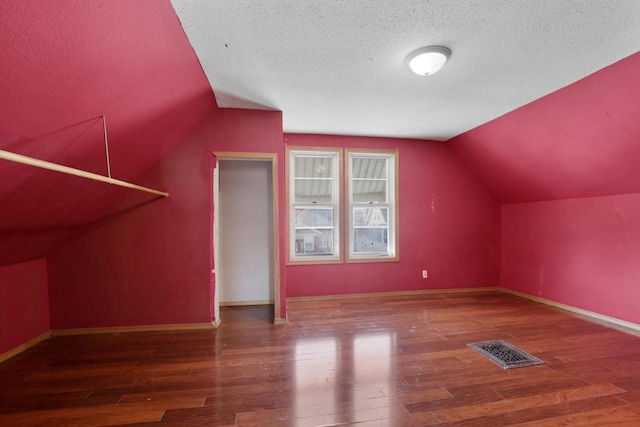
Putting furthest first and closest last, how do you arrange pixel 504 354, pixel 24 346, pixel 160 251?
pixel 160 251 → pixel 24 346 → pixel 504 354

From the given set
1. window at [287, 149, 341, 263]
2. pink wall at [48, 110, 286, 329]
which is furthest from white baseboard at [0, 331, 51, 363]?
window at [287, 149, 341, 263]

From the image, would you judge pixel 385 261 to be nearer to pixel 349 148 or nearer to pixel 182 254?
pixel 349 148

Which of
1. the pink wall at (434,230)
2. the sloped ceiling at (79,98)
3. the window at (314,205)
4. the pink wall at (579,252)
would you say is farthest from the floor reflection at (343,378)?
the pink wall at (579,252)

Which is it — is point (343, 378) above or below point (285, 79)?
below

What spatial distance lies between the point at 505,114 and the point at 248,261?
12.3 ft

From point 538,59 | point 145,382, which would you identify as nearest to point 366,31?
point 538,59

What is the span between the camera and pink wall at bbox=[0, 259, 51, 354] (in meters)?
2.27

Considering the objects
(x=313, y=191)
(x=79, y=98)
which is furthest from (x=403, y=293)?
(x=79, y=98)

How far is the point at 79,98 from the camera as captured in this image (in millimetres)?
1495

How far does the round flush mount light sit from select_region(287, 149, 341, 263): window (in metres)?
1.97

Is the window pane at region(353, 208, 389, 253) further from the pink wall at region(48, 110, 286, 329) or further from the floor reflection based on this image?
the pink wall at region(48, 110, 286, 329)

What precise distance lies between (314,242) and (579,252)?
3.40m

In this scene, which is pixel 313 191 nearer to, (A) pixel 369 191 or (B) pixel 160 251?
(A) pixel 369 191

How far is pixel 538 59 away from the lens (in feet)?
6.72
